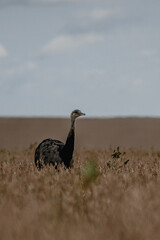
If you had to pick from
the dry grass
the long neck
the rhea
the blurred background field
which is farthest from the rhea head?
the blurred background field

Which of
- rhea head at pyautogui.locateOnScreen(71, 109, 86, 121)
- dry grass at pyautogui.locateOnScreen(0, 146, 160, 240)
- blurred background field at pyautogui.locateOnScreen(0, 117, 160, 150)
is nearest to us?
dry grass at pyautogui.locateOnScreen(0, 146, 160, 240)

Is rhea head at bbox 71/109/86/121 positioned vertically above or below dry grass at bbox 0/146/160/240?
above

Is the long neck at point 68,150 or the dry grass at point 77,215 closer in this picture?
the dry grass at point 77,215

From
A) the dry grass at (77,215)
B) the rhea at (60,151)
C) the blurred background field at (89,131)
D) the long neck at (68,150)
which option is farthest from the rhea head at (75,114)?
the blurred background field at (89,131)

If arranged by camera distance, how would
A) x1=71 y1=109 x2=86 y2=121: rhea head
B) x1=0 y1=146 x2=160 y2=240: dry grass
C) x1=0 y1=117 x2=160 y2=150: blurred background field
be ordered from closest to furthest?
x1=0 y1=146 x2=160 y2=240: dry grass → x1=71 y1=109 x2=86 y2=121: rhea head → x1=0 y1=117 x2=160 y2=150: blurred background field

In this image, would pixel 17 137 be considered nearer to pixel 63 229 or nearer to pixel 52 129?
pixel 52 129

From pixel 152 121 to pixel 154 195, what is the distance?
30.6m

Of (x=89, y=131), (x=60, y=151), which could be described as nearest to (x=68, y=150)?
(x=60, y=151)

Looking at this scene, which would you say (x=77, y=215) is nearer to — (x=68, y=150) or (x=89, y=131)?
(x=68, y=150)

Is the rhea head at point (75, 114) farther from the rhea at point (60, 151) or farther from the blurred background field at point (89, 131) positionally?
the blurred background field at point (89, 131)

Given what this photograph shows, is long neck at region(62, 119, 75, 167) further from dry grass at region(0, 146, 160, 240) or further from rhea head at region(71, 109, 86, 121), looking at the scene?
dry grass at region(0, 146, 160, 240)

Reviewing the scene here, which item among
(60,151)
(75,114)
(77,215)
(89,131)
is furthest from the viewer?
(89,131)

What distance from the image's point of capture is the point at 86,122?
115 feet

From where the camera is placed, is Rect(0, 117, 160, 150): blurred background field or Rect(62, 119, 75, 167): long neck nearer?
Rect(62, 119, 75, 167): long neck
